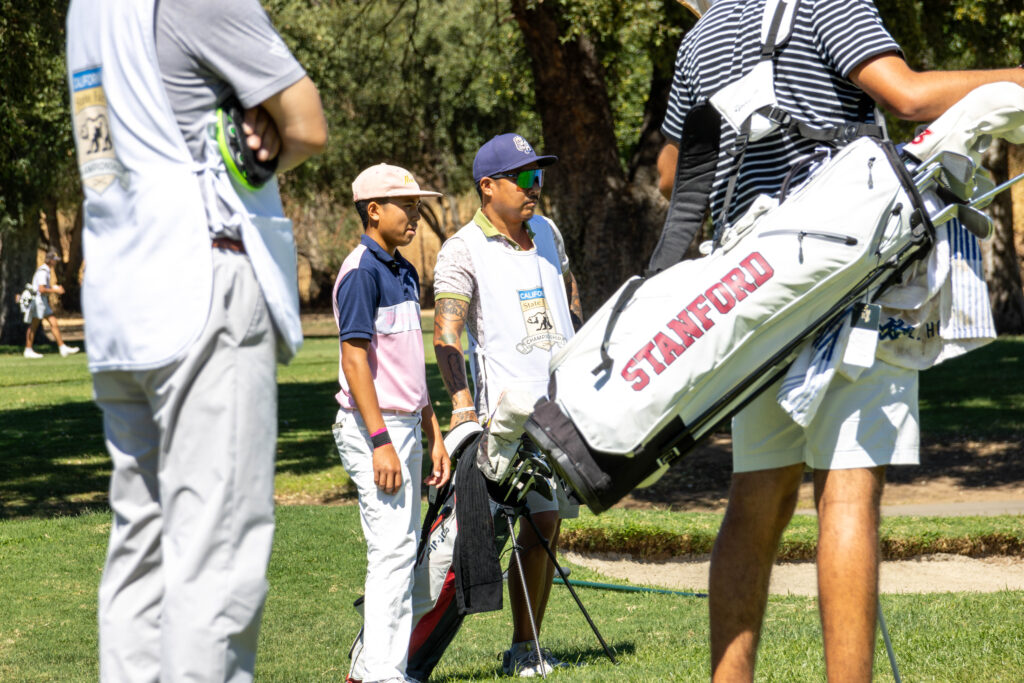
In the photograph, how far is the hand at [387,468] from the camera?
4551 millimetres

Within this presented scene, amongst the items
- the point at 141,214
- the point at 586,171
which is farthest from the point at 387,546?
the point at 586,171

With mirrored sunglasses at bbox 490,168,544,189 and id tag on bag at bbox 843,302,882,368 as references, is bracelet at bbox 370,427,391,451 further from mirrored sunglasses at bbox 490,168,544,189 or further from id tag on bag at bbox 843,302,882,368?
id tag on bag at bbox 843,302,882,368

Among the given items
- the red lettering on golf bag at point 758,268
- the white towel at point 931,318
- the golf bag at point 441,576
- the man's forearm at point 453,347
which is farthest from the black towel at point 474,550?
the red lettering on golf bag at point 758,268

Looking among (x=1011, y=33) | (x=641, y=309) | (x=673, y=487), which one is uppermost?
(x=1011, y=33)

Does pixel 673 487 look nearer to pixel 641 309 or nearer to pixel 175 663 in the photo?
pixel 641 309

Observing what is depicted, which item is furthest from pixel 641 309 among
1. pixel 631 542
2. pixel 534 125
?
pixel 534 125

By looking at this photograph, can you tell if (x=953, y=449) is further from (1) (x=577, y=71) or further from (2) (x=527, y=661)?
(2) (x=527, y=661)

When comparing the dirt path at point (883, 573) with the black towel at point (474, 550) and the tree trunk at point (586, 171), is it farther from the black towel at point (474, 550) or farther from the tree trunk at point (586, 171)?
the tree trunk at point (586, 171)

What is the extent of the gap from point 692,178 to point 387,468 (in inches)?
72.0

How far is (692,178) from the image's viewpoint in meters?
3.29

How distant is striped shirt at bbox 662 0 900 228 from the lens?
304 cm

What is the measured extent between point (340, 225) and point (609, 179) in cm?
3635

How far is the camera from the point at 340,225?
4762 cm

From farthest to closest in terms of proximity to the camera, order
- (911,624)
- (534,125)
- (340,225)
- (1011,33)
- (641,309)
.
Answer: (340,225), (534,125), (1011,33), (911,624), (641,309)
